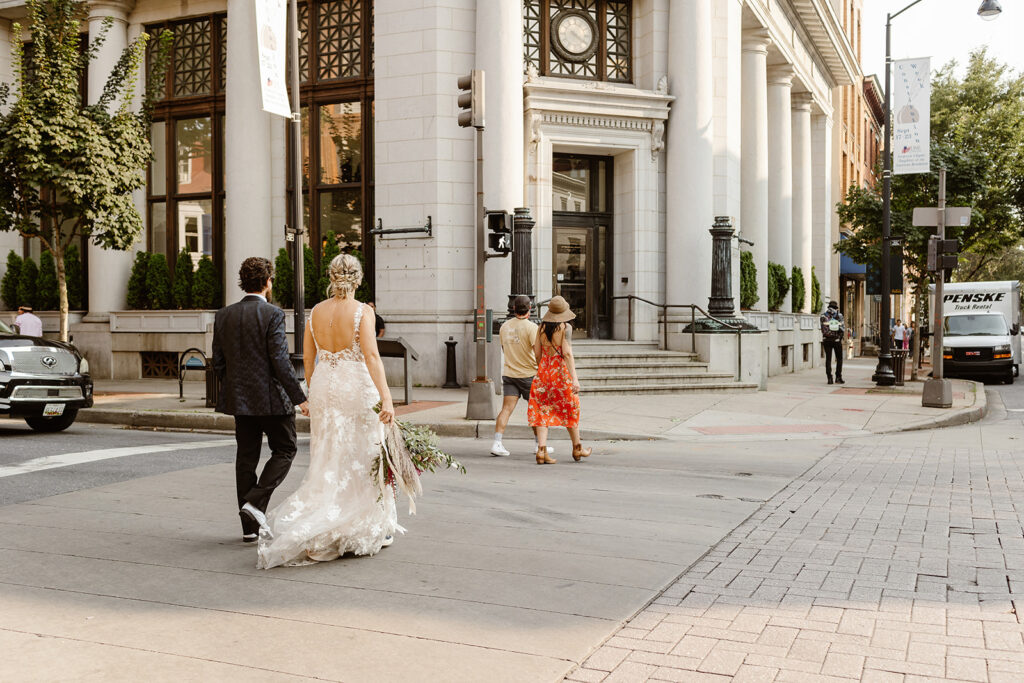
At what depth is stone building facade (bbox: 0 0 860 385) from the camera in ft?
58.9

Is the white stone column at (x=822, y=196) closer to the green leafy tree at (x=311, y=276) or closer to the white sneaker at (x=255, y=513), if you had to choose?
the green leafy tree at (x=311, y=276)

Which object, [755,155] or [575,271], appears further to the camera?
[755,155]

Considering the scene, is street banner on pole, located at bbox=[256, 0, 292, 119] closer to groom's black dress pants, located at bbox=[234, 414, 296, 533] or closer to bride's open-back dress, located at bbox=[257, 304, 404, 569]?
groom's black dress pants, located at bbox=[234, 414, 296, 533]

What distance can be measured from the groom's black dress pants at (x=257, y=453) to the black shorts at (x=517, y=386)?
4.71m

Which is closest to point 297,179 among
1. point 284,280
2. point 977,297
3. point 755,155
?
point 284,280

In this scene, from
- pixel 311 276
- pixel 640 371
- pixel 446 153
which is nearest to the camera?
pixel 446 153

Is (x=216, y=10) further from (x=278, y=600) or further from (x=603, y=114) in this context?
(x=278, y=600)

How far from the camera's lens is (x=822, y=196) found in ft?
112

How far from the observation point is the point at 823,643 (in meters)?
4.23

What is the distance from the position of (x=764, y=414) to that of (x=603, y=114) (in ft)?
25.9

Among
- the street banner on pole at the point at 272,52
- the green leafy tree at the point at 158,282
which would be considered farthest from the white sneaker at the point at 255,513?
the green leafy tree at the point at 158,282

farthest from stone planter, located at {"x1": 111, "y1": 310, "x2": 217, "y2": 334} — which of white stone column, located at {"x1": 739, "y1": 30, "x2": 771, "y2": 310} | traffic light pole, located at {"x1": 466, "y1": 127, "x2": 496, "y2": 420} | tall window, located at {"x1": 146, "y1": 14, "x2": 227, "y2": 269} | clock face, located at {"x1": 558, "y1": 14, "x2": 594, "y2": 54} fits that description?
white stone column, located at {"x1": 739, "y1": 30, "x2": 771, "y2": 310}

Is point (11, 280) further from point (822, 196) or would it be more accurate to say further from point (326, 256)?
point (822, 196)

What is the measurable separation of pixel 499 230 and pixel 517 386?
12.1ft
